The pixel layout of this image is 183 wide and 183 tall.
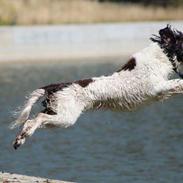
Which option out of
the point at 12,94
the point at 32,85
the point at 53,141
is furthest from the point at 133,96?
the point at 32,85

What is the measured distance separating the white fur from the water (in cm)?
267

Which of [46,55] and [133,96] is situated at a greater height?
[133,96]

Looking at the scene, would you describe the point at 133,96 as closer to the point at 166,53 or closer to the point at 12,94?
the point at 166,53

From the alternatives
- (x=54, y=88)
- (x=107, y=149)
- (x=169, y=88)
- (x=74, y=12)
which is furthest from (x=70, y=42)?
(x=169, y=88)

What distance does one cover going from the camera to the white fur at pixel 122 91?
360 inches

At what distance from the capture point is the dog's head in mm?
9328

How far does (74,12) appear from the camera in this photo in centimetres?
4172

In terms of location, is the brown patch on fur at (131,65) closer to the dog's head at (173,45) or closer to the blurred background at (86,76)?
the dog's head at (173,45)

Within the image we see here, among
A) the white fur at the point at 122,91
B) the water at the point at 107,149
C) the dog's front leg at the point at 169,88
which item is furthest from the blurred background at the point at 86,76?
the dog's front leg at the point at 169,88

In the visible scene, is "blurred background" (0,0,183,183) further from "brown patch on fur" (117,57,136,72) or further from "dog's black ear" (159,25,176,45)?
"dog's black ear" (159,25,176,45)

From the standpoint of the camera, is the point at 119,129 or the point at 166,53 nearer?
the point at 166,53

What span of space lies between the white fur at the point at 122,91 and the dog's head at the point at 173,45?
6 cm

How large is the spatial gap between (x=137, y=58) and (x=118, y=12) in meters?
33.2

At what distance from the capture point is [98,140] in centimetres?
1550
